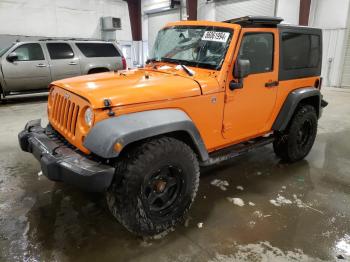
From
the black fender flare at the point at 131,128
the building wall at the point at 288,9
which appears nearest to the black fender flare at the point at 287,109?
the black fender flare at the point at 131,128

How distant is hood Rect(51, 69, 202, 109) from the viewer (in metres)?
2.20

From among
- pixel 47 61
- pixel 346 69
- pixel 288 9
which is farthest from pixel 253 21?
pixel 346 69

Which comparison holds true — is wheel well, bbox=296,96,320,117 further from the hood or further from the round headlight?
the round headlight

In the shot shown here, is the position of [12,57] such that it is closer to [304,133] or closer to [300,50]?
[300,50]

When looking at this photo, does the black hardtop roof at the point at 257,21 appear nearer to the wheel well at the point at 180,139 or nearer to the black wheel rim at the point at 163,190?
the wheel well at the point at 180,139

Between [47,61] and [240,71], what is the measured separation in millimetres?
6963

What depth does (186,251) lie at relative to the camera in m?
2.29

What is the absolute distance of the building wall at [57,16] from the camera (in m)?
11.3

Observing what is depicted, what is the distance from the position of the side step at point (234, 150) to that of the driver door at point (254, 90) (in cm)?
10

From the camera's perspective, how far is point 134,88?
2350 mm

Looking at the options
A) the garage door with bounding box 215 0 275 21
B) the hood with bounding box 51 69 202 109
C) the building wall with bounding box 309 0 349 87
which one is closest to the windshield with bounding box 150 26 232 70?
→ the hood with bounding box 51 69 202 109

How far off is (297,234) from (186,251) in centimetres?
102

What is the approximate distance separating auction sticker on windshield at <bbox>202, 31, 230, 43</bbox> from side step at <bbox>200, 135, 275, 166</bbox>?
1.15 meters

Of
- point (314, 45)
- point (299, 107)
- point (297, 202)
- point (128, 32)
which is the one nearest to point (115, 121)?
point (297, 202)
